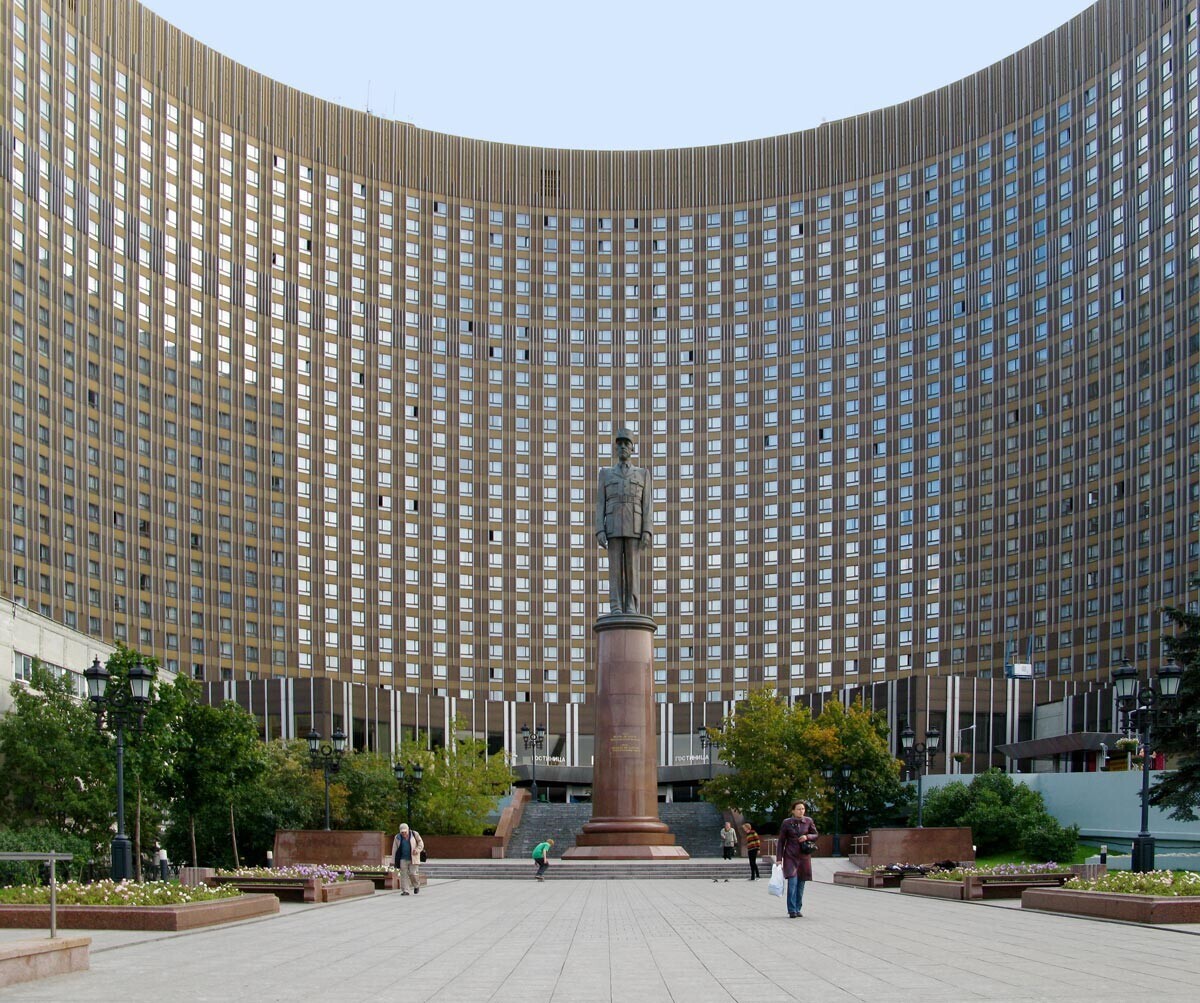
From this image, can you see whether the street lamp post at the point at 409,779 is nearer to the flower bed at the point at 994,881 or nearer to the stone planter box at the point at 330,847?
the stone planter box at the point at 330,847

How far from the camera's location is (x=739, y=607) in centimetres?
13712

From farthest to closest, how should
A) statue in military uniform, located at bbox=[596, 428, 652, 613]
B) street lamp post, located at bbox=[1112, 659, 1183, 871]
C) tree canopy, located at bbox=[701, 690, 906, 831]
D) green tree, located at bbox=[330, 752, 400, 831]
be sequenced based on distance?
tree canopy, located at bbox=[701, 690, 906, 831]
green tree, located at bbox=[330, 752, 400, 831]
statue in military uniform, located at bbox=[596, 428, 652, 613]
street lamp post, located at bbox=[1112, 659, 1183, 871]

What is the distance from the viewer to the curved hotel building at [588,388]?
10969 centimetres

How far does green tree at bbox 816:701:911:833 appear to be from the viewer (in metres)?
82.9

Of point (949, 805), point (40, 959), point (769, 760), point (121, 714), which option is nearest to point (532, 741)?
point (769, 760)

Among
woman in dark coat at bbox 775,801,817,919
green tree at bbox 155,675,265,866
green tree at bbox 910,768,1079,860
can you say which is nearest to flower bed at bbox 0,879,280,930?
woman in dark coat at bbox 775,801,817,919

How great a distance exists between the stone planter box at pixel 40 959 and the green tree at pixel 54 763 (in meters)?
38.2

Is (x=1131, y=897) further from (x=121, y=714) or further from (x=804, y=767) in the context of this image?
(x=804, y=767)

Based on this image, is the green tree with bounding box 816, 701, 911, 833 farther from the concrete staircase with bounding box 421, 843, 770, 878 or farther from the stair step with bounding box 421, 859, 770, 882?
the concrete staircase with bounding box 421, 843, 770, 878

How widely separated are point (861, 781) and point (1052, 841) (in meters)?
15.0

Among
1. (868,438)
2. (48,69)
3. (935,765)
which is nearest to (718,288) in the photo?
(868,438)

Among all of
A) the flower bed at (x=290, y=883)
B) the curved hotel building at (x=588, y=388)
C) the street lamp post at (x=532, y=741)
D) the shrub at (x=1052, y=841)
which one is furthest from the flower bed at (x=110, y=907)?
the street lamp post at (x=532, y=741)

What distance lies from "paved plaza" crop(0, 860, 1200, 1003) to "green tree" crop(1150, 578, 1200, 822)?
737 inches

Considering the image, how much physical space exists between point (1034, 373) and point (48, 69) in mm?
77303
